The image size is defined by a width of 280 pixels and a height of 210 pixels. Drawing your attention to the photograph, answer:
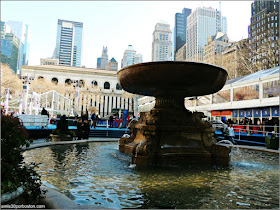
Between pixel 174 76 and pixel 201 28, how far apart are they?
105659 mm

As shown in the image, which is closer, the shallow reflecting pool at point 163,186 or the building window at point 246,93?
the shallow reflecting pool at point 163,186

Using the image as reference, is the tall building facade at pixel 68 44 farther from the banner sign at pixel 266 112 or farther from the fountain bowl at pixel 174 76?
the fountain bowl at pixel 174 76

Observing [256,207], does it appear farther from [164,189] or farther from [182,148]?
[182,148]

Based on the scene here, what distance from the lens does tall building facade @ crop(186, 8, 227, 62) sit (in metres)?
94.8

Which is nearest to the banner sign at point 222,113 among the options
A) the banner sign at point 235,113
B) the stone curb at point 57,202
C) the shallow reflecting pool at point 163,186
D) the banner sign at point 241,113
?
the banner sign at point 235,113

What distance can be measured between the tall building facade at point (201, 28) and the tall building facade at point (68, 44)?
327 ft

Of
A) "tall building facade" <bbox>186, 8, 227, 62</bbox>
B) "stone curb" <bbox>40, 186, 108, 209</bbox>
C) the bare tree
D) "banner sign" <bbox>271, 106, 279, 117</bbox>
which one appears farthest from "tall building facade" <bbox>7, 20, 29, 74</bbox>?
"tall building facade" <bbox>186, 8, 227, 62</bbox>

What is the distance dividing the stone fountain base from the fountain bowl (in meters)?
0.79

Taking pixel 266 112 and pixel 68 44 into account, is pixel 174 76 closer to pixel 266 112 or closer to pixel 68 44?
pixel 266 112

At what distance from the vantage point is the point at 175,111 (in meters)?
5.82

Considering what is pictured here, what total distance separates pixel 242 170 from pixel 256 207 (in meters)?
2.28

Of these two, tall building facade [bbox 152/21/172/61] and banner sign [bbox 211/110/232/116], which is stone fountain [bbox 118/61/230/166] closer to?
banner sign [bbox 211/110/232/116]

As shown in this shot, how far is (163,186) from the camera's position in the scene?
3.14 meters

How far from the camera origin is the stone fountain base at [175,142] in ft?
15.9
